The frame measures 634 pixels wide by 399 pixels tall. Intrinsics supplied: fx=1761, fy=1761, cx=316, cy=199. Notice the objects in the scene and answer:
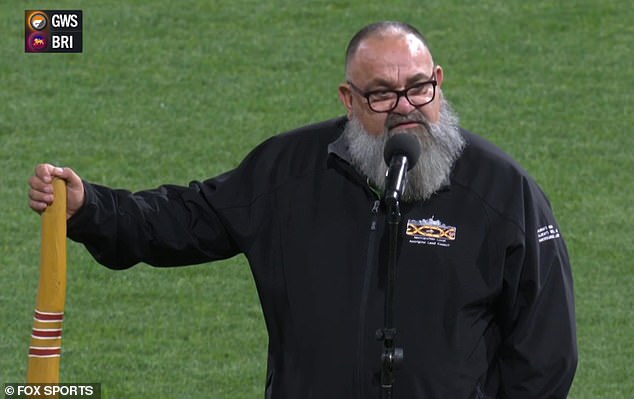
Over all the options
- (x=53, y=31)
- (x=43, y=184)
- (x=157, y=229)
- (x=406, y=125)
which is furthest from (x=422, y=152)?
(x=53, y=31)

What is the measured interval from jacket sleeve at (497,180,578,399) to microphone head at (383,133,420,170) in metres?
0.45

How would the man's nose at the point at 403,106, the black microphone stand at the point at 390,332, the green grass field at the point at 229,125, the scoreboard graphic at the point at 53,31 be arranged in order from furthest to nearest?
the scoreboard graphic at the point at 53,31, the green grass field at the point at 229,125, the man's nose at the point at 403,106, the black microphone stand at the point at 390,332

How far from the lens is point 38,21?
1345cm

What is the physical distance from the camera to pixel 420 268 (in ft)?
16.2

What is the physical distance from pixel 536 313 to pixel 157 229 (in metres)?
1.17

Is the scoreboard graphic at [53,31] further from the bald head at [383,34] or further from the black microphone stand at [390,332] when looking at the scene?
the black microphone stand at [390,332]

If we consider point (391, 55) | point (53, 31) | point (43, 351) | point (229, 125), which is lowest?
point (43, 351)

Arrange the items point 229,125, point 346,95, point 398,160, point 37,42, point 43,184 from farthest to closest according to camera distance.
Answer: point 37,42 → point 229,125 → point 346,95 → point 43,184 → point 398,160

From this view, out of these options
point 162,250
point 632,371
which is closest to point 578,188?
point 632,371

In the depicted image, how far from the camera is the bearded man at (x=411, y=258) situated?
4.92 metres

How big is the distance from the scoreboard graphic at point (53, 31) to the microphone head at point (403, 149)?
882 centimetres

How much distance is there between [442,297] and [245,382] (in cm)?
421

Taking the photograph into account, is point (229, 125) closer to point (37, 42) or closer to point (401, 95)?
point (37, 42)
